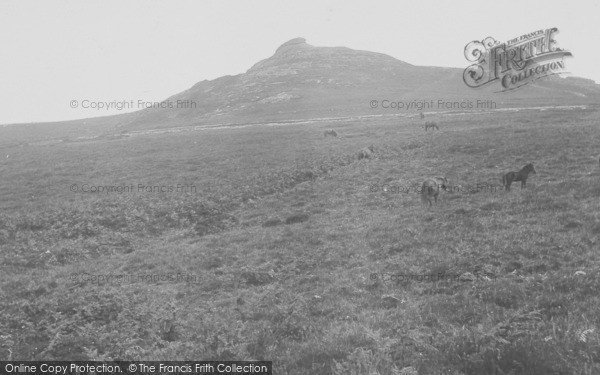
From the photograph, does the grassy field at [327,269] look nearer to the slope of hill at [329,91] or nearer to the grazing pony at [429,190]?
the grazing pony at [429,190]

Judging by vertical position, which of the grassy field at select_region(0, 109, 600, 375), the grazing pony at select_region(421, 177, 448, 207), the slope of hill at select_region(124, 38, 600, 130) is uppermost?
the slope of hill at select_region(124, 38, 600, 130)

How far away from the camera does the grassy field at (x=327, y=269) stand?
8453mm

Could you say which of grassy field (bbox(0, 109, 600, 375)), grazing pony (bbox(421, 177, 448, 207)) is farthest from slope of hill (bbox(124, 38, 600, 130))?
grazing pony (bbox(421, 177, 448, 207))

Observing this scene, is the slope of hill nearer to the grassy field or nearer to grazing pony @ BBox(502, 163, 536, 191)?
the grassy field

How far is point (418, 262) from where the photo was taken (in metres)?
13.8

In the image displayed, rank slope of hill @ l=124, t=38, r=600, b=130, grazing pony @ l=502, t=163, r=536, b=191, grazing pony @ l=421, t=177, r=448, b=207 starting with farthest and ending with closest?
slope of hill @ l=124, t=38, r=600, b=130, grazing pony @ l=502, t=163, r=536, b=191, grazing pony @ l=421, t=177, r=448, b=207

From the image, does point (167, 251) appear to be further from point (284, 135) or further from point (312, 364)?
point (284, 135)

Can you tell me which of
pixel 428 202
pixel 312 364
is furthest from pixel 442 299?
pixel 428 202

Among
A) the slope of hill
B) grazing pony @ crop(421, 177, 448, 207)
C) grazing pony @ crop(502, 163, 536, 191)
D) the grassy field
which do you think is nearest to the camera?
the grassy field

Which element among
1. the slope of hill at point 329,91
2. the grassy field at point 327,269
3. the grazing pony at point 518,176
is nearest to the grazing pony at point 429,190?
the grassy field at point 327,269

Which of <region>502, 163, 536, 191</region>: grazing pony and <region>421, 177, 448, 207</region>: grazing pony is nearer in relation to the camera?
<region>421, 177, 448, 207</region>: grazing pony

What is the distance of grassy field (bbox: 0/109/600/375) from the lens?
8.45 metres

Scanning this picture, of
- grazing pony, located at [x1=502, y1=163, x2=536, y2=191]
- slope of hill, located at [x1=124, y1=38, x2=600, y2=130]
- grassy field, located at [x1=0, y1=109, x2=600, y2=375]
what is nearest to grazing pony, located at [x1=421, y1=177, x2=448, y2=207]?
grassy field, located at [x1=0, y1=109, x2=600, y2=375]

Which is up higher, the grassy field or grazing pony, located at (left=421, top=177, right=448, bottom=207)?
grazing pony, located at (left=421, top=177, right=448, bottom=207)
